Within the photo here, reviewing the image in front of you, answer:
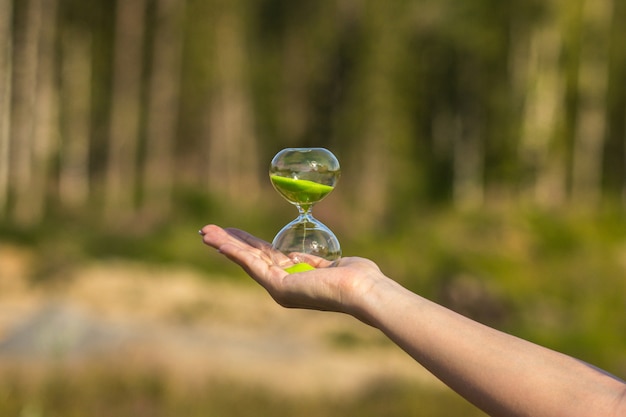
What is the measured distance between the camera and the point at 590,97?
3025cm

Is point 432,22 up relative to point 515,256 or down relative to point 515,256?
up

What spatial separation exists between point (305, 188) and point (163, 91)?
80.3 ft

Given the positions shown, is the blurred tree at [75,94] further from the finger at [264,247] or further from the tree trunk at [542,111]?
the finger at [264,247]

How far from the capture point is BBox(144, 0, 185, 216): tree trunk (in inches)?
1020

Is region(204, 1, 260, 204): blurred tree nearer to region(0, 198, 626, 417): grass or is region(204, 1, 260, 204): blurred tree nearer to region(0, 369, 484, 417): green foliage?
region(0, 198, 626, 417): grass

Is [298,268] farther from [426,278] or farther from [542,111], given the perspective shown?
[542,111]

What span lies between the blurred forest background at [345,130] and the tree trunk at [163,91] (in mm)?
Result: 82

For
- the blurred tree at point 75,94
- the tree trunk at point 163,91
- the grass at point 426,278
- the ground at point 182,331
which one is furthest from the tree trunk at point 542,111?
the blurred tree at point 75,94

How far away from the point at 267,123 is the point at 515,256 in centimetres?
1614

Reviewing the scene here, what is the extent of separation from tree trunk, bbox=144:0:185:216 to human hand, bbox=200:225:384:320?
22209 millimetres

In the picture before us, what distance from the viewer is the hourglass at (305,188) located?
3.28 meters

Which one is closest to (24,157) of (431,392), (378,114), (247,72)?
(247,72)

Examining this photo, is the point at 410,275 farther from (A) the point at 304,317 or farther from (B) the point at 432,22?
(B) the point at 432,22

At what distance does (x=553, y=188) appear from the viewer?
29953mm
